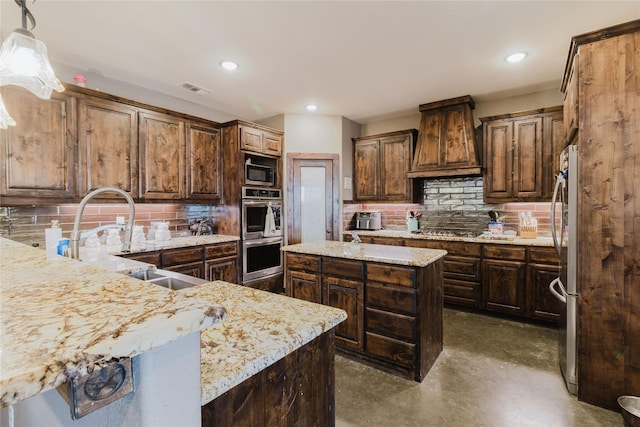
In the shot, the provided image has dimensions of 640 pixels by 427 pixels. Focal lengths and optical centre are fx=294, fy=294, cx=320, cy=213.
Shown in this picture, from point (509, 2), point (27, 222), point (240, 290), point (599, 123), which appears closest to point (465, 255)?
point (599, 123)

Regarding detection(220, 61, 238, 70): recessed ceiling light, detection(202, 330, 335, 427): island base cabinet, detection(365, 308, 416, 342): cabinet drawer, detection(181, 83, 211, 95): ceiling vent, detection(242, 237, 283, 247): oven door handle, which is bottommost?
detection(365, 308, 416, 342): cabinet drawer

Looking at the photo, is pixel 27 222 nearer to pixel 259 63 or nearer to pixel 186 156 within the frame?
pixel 186 156

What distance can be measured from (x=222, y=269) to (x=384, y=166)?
9.44 ft

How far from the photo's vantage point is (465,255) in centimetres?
367

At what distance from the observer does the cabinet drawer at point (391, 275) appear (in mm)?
2242

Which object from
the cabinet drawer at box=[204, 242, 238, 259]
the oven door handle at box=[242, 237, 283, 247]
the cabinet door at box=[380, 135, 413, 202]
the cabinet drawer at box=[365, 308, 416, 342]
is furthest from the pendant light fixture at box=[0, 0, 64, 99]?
the cabinet door at box=[380, 135, 413, 202]

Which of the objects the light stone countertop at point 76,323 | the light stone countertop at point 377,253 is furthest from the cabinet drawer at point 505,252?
the light stone countertop at point 76,323

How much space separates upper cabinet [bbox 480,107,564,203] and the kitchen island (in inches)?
73.8

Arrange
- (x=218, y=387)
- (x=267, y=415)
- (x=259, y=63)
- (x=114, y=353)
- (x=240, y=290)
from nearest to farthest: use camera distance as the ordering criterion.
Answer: (x=114, y=353) → (x=218, y=387) → (x=267, y=415) → (x=240, y=290) → (x=259, y=63)

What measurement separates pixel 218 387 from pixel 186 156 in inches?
139

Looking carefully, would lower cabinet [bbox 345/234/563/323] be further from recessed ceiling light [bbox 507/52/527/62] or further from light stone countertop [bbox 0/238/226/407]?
light stone countertop [bbox 0/238/226/407]

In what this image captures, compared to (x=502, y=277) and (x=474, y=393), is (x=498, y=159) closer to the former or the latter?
(x=502, y=277)

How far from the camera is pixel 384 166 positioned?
15.5 ft

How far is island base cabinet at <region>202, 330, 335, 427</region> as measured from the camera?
759 millimetres
